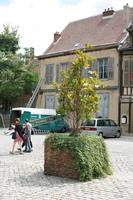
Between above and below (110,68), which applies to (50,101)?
below

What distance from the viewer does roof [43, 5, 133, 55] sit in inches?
1464

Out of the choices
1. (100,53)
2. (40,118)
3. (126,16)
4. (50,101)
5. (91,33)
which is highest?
(126,16)

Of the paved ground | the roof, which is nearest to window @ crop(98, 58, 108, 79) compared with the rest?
the roof

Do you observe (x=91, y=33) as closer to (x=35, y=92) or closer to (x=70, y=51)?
(x=70, y=51)

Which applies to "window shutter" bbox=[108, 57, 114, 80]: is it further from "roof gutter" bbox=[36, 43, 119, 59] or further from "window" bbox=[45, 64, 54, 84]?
"window" bbox=[45, 64, 54, 84]

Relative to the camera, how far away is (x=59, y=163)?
11.2 meters

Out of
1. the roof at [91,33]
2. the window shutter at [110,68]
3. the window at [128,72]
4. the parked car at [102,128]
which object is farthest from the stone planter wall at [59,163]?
the roof at [91,33]

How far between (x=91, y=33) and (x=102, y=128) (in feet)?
43.4

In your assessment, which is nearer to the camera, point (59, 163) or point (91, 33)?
point (59, 163)

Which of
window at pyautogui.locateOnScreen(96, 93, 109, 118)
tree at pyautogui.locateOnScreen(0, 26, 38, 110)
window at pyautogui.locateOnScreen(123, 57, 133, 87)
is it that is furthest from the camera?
tree at pyautogui.locateOnScreen(0, 26, 38, 110)

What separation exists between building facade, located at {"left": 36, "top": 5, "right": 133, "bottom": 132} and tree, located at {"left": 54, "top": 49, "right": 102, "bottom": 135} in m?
22.8

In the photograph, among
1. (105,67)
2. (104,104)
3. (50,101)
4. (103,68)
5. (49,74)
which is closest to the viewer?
(104,104)

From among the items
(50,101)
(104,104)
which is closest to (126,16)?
(104,104)

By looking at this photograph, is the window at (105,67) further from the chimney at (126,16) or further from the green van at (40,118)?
the green van at (40,118)
